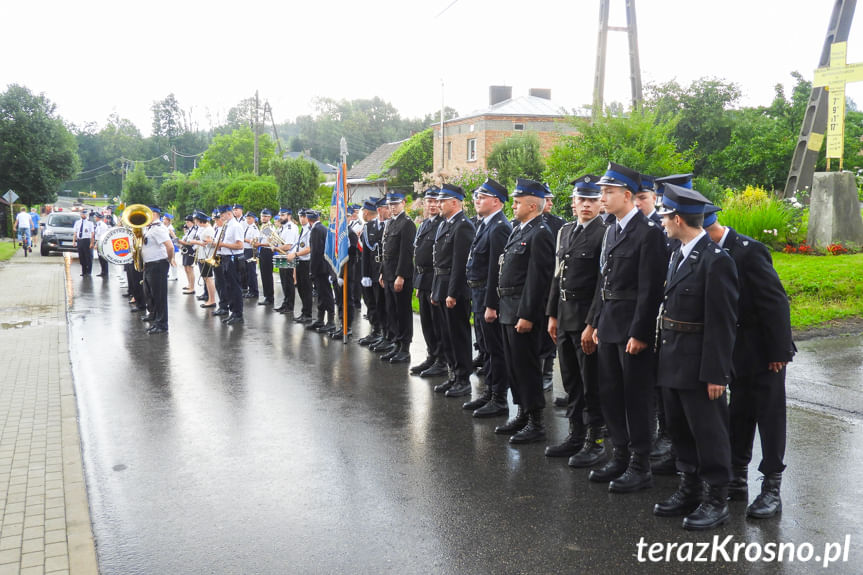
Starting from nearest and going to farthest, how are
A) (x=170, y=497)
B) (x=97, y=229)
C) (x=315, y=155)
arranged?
(x=170, y=497), (x=97, y=229), (x=315, y=155)

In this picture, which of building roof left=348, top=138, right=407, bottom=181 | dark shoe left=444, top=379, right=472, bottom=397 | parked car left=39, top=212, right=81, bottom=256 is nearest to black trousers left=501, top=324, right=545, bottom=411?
dark shoe left=444, top=379, right=472, bottom=397

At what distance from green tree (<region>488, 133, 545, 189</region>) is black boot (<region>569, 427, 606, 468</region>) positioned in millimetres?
32366

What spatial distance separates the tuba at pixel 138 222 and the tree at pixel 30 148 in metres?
39.4

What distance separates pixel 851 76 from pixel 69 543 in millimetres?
15257

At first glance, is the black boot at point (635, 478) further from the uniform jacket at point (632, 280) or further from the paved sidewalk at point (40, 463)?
the paved sidewalk at point (40, 463)

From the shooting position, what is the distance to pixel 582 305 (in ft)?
18.5

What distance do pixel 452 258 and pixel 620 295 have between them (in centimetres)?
304

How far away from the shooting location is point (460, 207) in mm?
8188

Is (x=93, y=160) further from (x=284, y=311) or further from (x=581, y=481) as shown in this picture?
(x=581, y=481)

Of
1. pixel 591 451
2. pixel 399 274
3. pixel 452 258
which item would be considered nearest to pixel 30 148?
pixel 399 274

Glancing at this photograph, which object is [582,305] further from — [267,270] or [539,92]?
[539,92]

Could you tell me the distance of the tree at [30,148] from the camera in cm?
4588

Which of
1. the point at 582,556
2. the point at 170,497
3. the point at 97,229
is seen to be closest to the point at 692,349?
the point at 582,556

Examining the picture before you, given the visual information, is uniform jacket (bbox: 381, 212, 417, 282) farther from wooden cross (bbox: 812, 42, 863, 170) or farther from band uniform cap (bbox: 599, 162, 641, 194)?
wooden cross (bbox: 812, 42, 863, 170)
